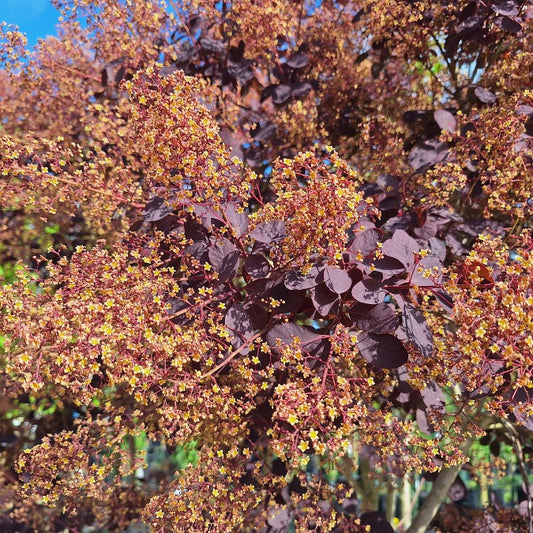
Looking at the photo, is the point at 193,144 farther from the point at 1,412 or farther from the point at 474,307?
the point at 1,412

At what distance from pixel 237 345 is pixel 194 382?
178 mm

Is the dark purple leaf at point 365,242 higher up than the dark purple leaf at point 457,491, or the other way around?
the dark purple leaf at point 365,242

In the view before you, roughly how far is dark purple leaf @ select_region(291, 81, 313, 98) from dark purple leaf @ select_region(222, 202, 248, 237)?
3.85ft

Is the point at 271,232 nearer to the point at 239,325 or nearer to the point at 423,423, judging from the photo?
the point at 239,325

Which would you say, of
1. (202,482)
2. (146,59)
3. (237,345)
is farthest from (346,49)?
(202,482)

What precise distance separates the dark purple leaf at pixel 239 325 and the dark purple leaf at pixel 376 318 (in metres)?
0.32

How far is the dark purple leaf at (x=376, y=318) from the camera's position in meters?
1.40

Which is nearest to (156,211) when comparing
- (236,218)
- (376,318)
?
(236,218)

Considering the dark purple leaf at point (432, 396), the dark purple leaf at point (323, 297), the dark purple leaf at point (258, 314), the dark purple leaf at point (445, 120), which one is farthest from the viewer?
the dark purple leaf at point (445, 120)

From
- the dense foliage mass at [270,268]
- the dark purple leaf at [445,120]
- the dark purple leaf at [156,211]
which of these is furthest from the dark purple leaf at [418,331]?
the dark purple leaf at [445,120]

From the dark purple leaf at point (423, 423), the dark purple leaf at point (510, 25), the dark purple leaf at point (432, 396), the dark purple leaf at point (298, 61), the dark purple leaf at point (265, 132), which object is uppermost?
the dark purple leaf at point (298, 61)

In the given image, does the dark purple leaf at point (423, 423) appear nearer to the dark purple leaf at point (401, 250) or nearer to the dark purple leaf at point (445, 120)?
the dark purple leaf at point (401, 250)

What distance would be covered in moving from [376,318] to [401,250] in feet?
0.74

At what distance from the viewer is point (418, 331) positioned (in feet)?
4.46
